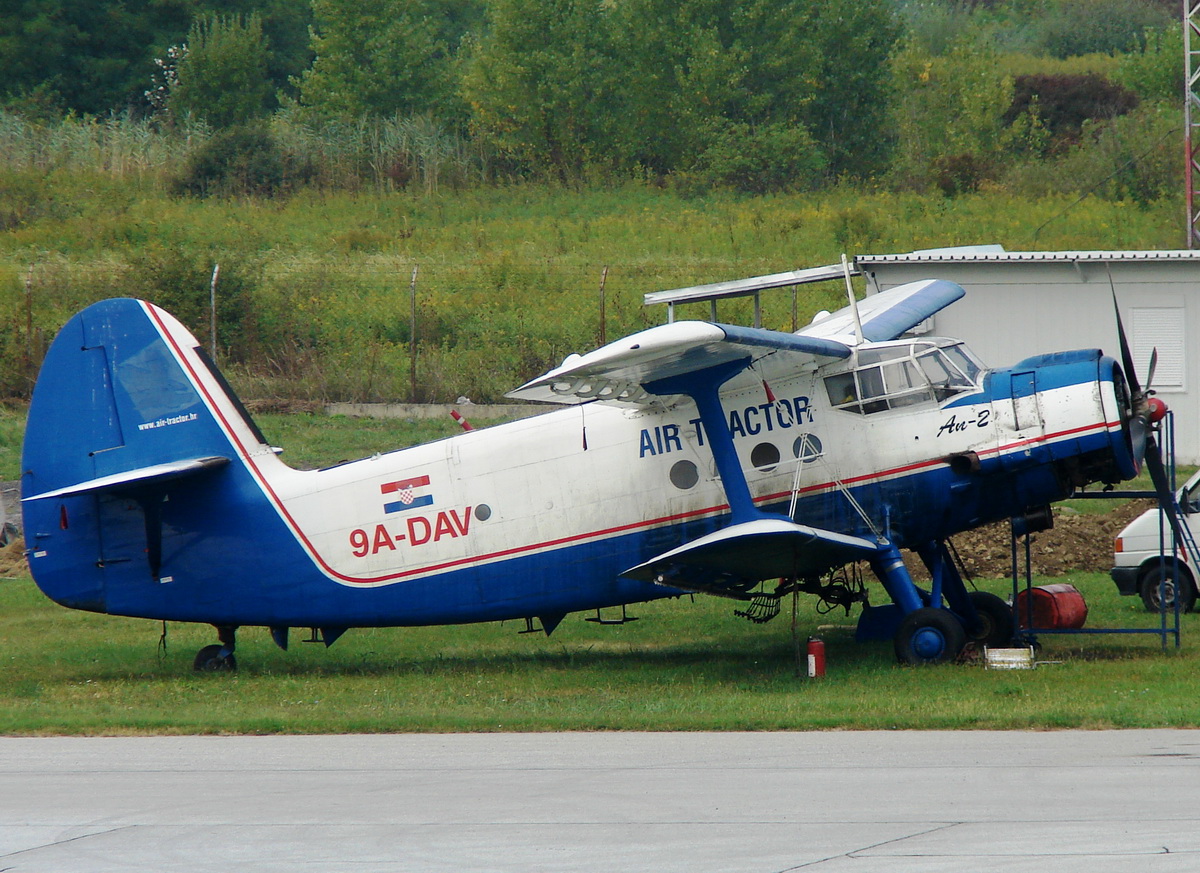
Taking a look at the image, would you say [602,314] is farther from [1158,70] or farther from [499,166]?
[1158,70]

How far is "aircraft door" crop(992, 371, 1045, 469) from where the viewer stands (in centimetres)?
1431

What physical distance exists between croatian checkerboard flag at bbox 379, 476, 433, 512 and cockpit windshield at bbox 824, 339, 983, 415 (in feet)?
15.1

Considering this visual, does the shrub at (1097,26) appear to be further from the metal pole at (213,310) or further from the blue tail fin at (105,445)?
the blue tail fin at (105,445)

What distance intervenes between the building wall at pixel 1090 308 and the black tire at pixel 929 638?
1238cm

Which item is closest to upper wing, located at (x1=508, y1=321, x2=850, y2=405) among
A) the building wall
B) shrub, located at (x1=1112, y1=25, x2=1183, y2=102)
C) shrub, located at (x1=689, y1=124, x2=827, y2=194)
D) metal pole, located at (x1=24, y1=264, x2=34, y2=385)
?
the building wall

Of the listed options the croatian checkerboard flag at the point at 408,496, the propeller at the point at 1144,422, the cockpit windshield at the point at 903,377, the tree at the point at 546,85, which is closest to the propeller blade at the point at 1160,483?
the propeller at the point at 1144,422

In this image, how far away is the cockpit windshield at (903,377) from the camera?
1474cm

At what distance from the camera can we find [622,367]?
510 inches

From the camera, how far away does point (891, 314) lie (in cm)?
1733

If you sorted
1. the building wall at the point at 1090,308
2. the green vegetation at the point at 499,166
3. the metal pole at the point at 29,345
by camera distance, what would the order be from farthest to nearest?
1. the green vegetation at the point at 499,166
2. the metal pole at the point at 29,345
3. the building wall at the point at 1090,308

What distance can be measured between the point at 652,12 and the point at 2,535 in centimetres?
3783

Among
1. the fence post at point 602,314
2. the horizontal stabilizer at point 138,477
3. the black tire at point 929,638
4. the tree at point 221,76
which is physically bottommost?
the black tire at point 929,638

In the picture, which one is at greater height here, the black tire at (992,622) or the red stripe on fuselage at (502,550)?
the red stripe on fuselage at (502,550)

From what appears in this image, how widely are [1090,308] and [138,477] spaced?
18.2 meters
